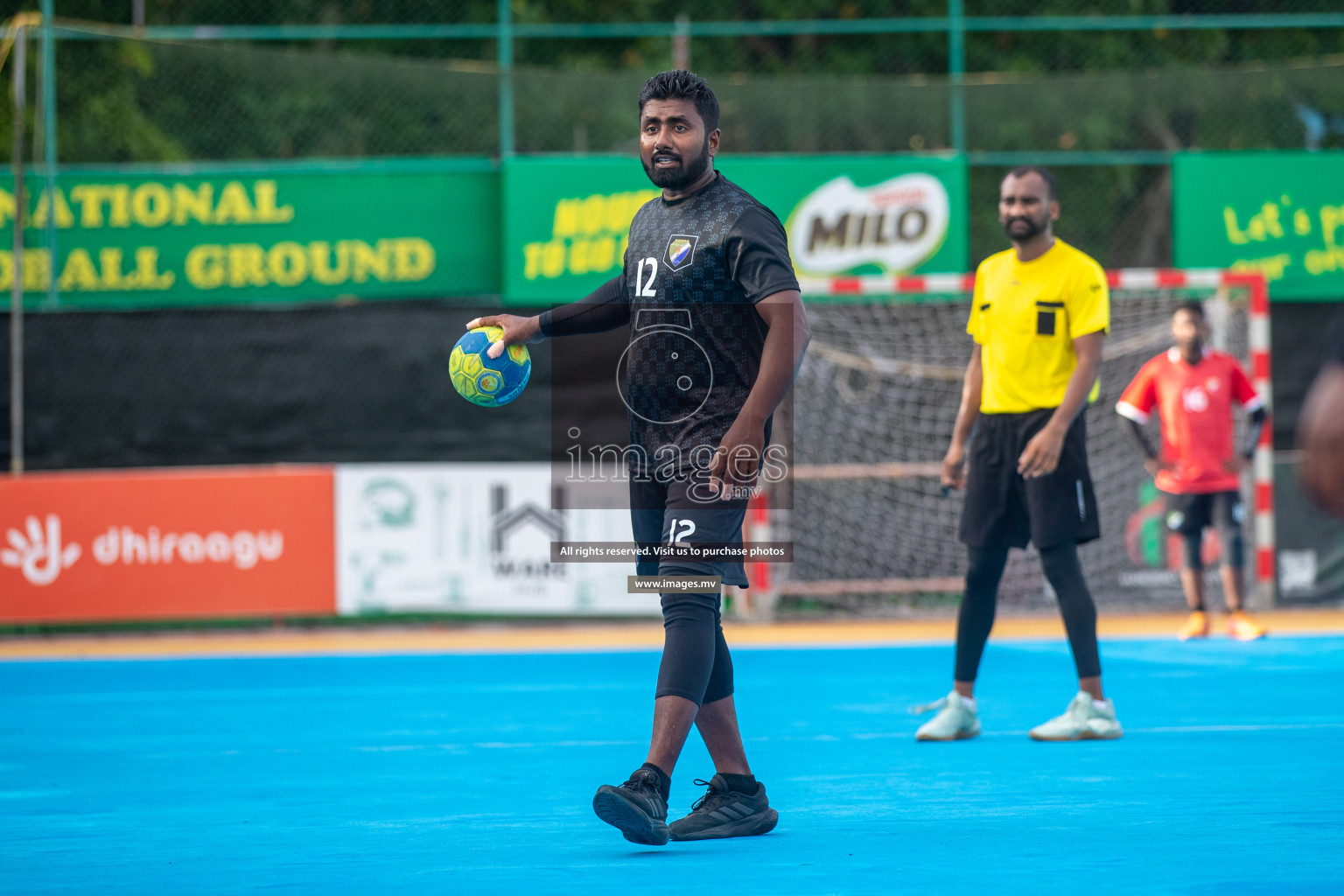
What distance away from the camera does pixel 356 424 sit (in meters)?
12.2

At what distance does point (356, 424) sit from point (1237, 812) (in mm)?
8757

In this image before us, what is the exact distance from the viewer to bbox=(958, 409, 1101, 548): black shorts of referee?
19.0 feet

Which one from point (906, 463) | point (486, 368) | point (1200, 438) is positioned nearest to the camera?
point (486, 368)

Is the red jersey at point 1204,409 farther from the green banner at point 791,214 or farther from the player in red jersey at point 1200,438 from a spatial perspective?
Answer: the green banner at point 791,214

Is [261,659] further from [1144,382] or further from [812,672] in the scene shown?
[1144,382]

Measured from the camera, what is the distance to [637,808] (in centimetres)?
389

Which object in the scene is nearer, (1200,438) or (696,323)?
(696,323)

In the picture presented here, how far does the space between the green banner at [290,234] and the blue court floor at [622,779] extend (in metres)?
4.62

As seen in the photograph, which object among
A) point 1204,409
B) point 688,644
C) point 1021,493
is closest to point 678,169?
point 688,644

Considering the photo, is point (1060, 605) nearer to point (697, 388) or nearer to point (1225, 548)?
point (697, 388)

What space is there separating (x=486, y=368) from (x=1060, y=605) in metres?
2.60

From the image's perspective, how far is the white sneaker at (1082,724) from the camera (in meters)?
5.92

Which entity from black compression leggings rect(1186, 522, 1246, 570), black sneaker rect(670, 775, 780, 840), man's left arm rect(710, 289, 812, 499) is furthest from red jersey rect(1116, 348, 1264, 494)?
man's left arm rect(710, 289, 812, 499)

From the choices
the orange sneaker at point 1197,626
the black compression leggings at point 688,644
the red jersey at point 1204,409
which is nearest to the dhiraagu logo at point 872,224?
the red jersey at point 1204,409
